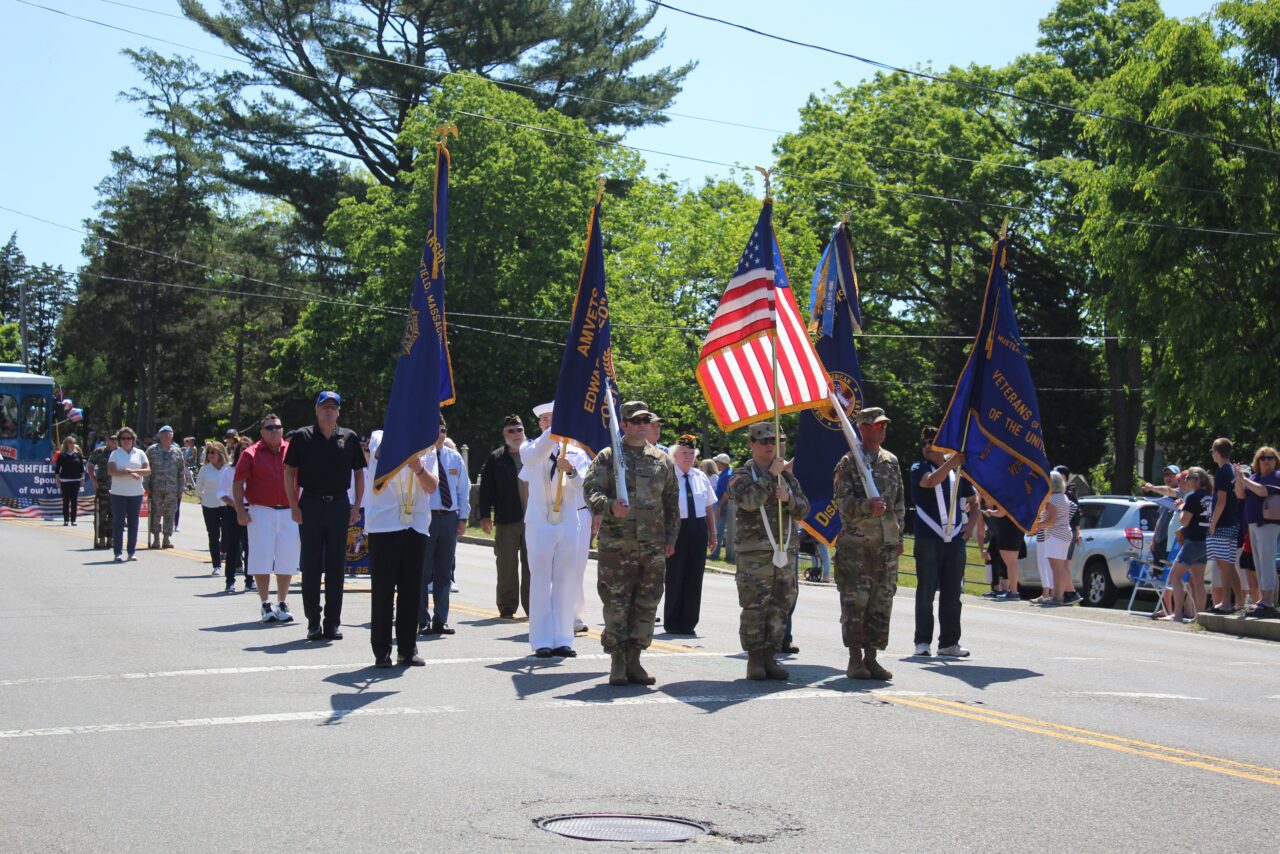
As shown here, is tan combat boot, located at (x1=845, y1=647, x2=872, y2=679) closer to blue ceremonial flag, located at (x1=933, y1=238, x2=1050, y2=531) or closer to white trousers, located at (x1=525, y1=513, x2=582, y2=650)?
white trousers, located at (x1=525, y1=513, x2=582, y2=650)

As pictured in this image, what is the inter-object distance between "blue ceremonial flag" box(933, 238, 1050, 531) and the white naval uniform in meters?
3.40

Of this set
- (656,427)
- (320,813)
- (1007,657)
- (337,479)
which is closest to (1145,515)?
(1007,657)

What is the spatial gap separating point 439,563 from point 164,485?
42.9 ft

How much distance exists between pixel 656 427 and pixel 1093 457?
43919mm

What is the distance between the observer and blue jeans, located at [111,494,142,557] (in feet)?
77.8

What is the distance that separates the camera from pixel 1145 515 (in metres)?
22.0

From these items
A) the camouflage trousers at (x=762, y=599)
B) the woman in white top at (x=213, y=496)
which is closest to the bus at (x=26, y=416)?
the woman in white top at (x=213, y=496)

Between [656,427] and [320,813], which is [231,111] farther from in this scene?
[320,813]

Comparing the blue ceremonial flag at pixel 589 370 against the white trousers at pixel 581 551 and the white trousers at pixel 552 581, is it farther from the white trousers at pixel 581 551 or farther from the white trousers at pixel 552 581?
the white trousers at pixel 552 581

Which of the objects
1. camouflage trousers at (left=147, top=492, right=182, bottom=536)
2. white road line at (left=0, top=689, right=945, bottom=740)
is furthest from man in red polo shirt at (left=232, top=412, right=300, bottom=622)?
camouflage trousers at (left=147, top=492, right=182, bottom=536)

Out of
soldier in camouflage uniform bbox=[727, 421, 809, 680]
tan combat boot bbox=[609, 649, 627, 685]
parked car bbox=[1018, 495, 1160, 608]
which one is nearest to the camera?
tan combat boot bbox=[609, 649, 627, 685]

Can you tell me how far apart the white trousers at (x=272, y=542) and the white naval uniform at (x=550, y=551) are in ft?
11.6

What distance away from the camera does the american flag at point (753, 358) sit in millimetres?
12039

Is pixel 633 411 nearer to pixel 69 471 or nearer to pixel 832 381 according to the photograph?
pixel 832 381
